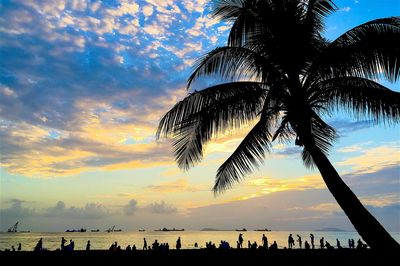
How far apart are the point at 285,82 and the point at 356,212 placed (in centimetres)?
325

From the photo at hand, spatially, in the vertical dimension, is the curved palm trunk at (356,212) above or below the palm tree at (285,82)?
below

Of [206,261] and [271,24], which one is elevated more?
[271,24]

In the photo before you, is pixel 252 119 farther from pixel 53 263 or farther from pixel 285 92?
pixel 53 263

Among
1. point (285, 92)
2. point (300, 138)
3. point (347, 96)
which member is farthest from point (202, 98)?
point (347, 96)

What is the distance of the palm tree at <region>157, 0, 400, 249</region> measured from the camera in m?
7.27

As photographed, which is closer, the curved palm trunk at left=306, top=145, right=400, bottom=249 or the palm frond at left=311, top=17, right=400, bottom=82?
the curved palm trunk at left=306, top=145, right=400, bottom=249

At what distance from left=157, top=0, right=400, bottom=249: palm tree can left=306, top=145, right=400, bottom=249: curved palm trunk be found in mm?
26

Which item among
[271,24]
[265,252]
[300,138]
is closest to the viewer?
[300,138]

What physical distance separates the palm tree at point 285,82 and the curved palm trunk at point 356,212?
26 millimetres

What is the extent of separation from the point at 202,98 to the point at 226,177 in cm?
218

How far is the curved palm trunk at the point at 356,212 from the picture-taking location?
19.2 ft

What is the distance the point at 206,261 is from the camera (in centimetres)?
1711

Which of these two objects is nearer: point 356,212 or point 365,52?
point 356,212

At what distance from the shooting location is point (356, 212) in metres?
6.24
